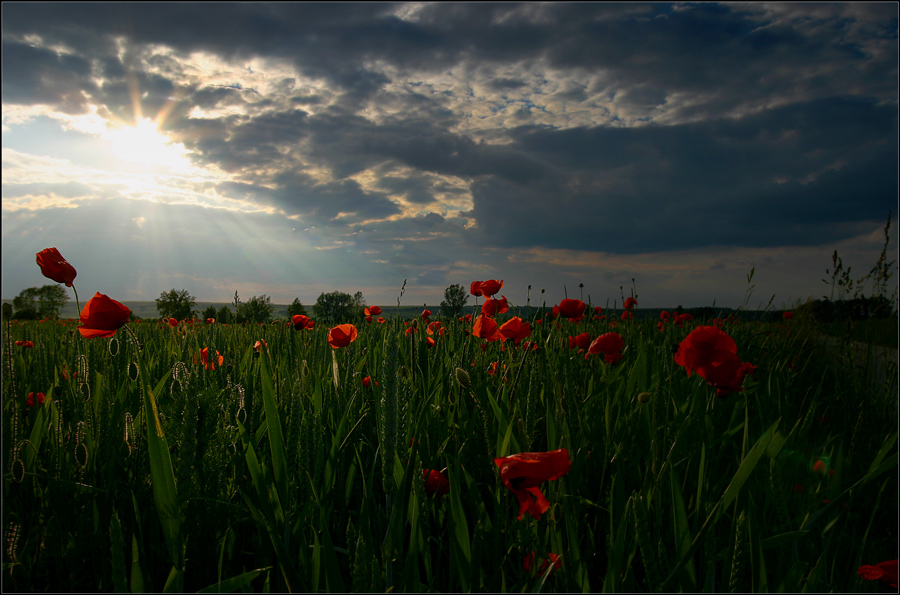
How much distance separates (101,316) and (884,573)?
8.79ft

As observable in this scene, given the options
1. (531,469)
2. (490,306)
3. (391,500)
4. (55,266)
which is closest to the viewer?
(531,469)

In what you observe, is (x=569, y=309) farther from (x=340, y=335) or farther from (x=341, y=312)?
(x=341, y=312)

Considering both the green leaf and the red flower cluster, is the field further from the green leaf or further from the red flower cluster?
the red flower cluster

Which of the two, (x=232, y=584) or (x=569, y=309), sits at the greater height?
(x=569, y=309)

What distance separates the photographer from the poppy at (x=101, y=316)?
5.77 ft

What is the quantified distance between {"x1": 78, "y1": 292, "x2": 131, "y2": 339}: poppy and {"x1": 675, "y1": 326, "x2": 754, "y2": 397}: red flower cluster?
2.17 m

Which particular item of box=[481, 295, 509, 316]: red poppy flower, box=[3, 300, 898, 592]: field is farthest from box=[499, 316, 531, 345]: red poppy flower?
box=[481, 295, 509, 316]: red poppy flower

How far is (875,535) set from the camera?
7.07ft

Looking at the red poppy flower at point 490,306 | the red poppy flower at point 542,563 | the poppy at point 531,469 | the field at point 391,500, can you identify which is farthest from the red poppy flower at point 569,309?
the poppy at point 531,469

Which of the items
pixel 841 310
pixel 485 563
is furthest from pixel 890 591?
pixel 841 310

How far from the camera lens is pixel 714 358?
1.60 m

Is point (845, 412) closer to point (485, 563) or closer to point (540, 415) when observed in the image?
point (540, 415)

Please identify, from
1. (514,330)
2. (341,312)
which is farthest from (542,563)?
(341,312)

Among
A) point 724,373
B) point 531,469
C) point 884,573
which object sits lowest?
point 884,573
